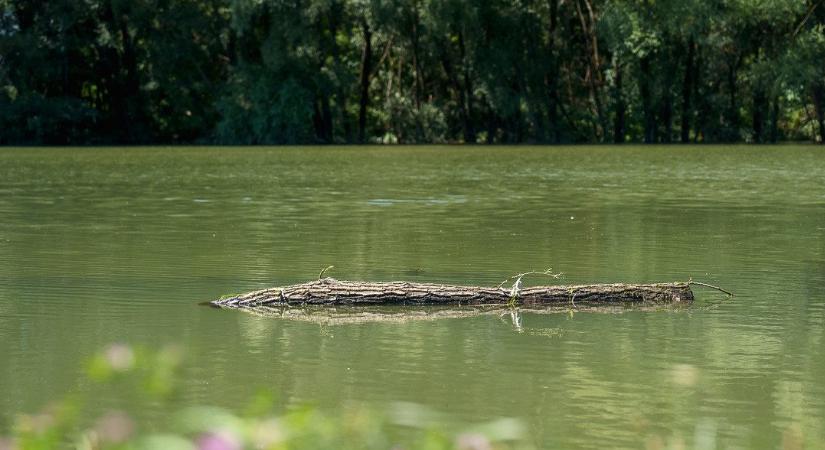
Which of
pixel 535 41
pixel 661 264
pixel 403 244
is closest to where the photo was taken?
pixel 661 264

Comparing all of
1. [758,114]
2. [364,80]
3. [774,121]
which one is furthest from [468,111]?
[774,121]

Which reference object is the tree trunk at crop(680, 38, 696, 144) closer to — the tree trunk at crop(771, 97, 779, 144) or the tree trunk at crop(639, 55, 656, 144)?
the tree trunk at crop(639, 55, 656, 144)

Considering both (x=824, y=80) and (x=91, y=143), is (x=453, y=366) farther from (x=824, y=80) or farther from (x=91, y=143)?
(x=91, y=143)

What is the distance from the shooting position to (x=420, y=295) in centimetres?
1099

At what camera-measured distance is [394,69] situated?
6981 centimetres

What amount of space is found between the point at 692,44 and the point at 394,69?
1510 centimetres

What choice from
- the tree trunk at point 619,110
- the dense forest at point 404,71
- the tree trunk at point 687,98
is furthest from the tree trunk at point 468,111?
the tree trunk at point 687,98

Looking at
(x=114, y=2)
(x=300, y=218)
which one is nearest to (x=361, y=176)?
(x=300, y=218)

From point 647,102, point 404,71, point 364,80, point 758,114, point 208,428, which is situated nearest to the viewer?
point 208,428

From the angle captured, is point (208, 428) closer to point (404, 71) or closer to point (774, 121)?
point (774, 121)

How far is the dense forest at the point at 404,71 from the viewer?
60969mm

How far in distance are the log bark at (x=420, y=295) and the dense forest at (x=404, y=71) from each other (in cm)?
4810

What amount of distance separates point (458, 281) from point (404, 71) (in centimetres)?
5696

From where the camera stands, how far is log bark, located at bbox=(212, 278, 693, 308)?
430 inches
